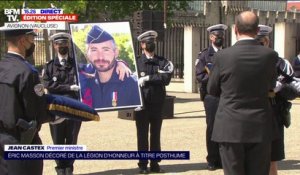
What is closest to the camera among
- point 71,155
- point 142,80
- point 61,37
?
point 71,155

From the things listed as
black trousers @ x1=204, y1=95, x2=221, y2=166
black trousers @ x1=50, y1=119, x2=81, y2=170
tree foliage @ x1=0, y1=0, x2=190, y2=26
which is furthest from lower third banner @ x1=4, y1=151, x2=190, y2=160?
tree foliage @ x1=0, y1=0, x2=190, y2=26

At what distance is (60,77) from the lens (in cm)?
861

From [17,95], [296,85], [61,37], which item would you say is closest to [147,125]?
[61,37]

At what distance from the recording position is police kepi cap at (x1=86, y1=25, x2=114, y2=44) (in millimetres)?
8516

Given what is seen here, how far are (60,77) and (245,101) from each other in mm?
3902

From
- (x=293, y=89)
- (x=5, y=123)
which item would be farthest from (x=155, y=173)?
(x=5, y=123)

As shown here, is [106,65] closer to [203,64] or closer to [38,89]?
[203,64]

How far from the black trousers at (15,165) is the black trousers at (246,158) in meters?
1.65

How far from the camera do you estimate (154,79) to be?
8.90 meters

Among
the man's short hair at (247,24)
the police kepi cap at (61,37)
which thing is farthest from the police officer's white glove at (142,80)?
the man's short hair at (247,24)

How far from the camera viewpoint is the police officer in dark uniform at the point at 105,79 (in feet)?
28.0

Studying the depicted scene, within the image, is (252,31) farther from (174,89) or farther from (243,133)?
(174,89)

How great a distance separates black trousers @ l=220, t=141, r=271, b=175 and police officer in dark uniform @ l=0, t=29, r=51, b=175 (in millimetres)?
1635

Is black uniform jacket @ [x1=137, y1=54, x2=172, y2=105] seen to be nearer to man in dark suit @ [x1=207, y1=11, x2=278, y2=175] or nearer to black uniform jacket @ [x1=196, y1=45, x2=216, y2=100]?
black uniform jacket @ [x1=196, y1=45, x2=216, y2=100]
